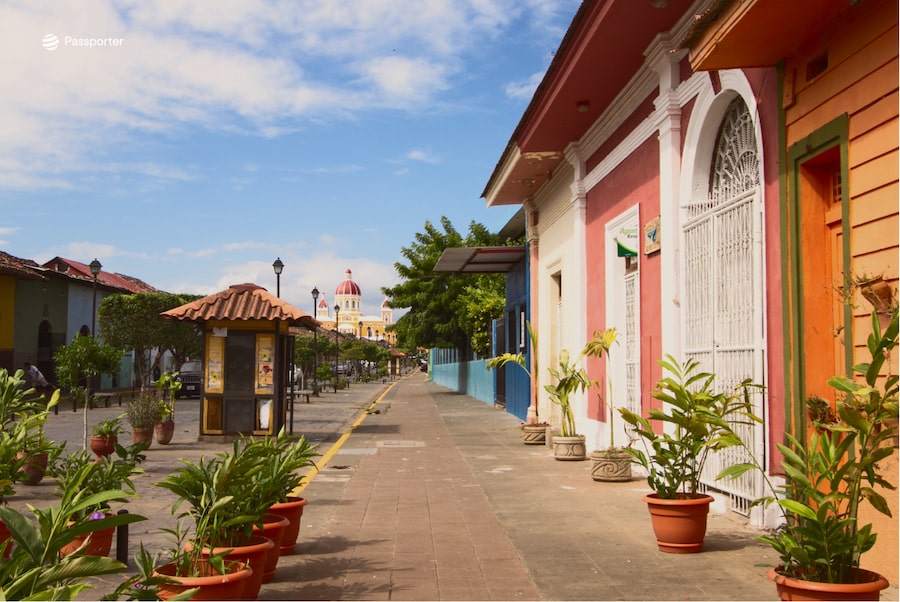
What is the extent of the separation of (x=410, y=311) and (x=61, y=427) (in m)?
20.0

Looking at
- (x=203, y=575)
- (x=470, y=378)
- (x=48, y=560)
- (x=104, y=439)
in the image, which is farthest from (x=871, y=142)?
(x=470, y=378)

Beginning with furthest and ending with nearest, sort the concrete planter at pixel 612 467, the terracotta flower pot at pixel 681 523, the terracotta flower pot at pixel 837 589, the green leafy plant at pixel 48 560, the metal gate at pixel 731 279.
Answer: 1. the concrete planter at pixel 612 467
2. the metal gate at pixel 731 279
3. the terracotta flower pot at pixel 681 523
4. the terracotta flower pot at pixel 837 589
5. the green leafy plant at pixel 48 560

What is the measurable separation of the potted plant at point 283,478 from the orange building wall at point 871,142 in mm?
3923

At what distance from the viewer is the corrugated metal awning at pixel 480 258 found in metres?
21.2

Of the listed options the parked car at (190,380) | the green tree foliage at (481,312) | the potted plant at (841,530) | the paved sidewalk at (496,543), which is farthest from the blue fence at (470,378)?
the potted plant at (841,530)

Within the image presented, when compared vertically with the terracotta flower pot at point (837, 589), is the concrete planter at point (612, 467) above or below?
below

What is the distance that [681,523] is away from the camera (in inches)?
258

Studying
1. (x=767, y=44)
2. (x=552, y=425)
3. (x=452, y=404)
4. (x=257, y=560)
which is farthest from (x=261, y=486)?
(x=452, y=404)

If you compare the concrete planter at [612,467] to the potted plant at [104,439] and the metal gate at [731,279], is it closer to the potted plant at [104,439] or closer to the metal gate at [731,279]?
the metal gate at [731,279]

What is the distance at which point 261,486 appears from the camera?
219 inches

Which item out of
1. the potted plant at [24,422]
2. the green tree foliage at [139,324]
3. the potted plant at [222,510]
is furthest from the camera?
the green tree foliage at [139,324]

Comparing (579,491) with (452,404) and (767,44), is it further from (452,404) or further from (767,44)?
(452,404)

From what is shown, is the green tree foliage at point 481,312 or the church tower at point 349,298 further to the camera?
the church tower at point 349,298

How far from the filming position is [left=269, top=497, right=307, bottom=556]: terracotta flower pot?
6.57 m
